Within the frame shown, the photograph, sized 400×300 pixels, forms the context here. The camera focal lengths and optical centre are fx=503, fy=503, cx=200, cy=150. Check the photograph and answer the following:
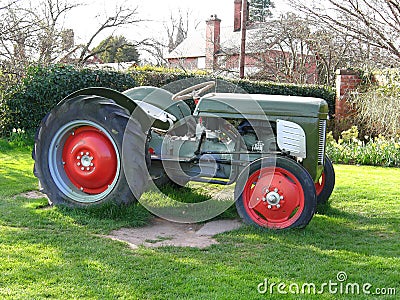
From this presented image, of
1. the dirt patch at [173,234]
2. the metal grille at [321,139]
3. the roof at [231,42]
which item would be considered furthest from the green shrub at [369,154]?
the roof at [231,42]

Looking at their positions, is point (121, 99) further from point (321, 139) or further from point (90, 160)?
point (321, 139)

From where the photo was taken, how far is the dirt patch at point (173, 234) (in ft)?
13.3

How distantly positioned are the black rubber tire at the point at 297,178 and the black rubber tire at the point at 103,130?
888 mm

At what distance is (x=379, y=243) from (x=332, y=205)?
4.72 ft

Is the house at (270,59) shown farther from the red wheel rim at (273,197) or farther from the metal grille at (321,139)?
the red wheel rim at (273,197)

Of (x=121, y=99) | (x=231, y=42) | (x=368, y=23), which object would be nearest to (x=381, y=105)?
(x=368, y=23)

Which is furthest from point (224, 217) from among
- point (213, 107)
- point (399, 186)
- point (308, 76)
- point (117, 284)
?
point (308, 76)

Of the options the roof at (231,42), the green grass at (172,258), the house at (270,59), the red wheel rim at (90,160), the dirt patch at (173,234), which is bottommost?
the dirt patch at (173,234)

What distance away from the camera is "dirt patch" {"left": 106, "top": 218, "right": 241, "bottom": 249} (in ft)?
13.3

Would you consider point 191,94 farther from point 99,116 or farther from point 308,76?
point 308,76

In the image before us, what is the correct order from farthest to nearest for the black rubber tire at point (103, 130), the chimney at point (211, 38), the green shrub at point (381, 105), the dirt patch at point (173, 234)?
the chimney at point (211, 38) < the green shrub at point (381, 105) < the black rubber tire at point (103, 130) < the dirt patch at point (173, 234)

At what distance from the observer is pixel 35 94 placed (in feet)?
30.9
